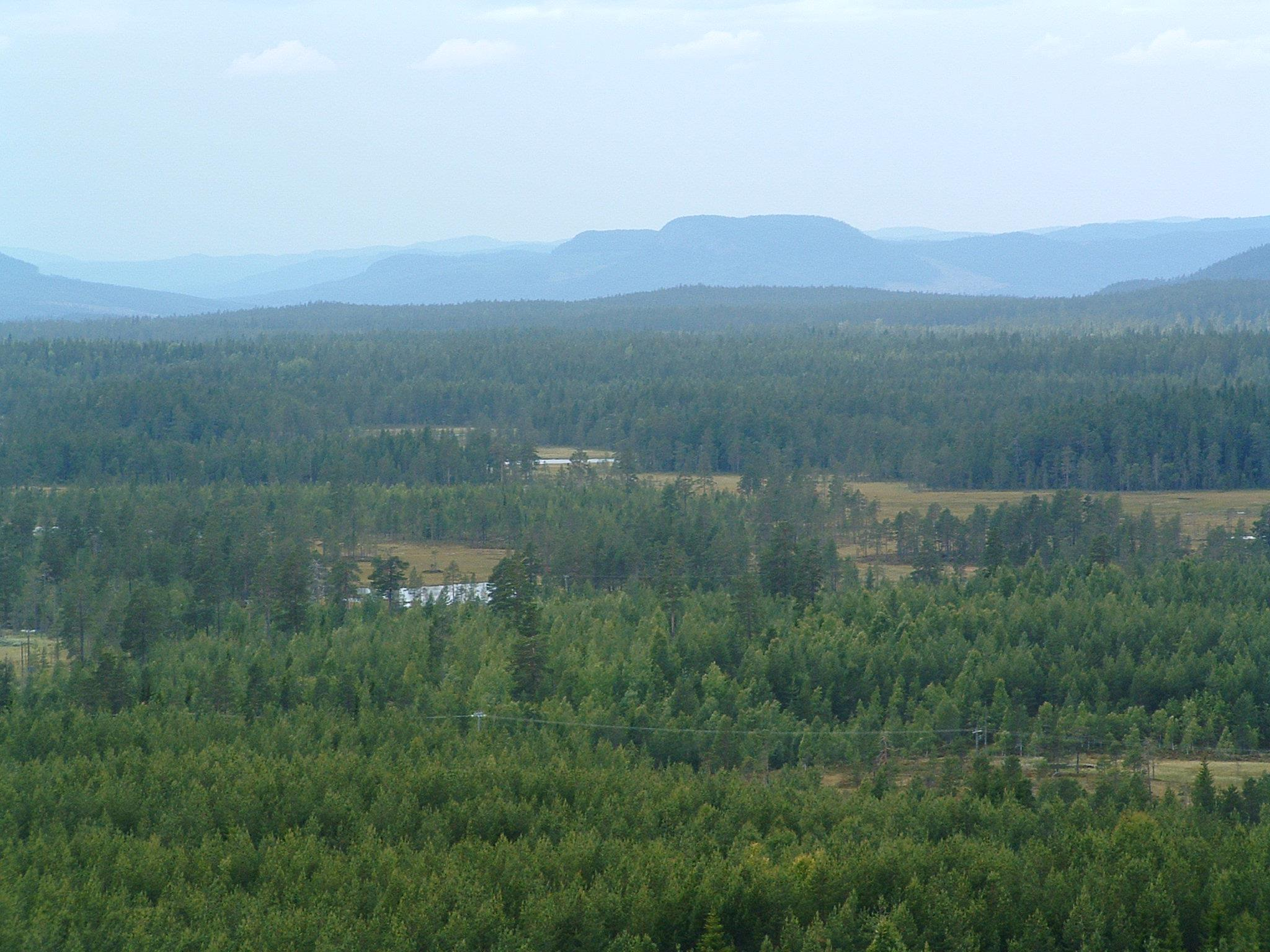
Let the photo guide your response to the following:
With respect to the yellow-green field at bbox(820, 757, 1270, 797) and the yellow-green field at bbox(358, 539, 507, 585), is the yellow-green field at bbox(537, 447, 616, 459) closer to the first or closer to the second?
the yellow-green field at bbox(358, 539, 507, 585)

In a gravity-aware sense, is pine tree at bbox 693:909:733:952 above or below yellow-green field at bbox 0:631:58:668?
above

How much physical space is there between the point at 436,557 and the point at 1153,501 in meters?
55.6

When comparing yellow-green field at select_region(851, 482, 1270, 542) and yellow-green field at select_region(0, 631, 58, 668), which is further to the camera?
yellow-green field at select_region(851, 482, 1270, 542)

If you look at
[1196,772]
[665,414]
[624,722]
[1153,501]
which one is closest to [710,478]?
[665,414]

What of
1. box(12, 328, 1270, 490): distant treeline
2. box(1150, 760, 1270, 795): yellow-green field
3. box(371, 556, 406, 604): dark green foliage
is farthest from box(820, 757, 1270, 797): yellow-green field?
box(12, 328, 1270, 490): distant treeline

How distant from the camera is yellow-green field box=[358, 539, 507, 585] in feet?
279

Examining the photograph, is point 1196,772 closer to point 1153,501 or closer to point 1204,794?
point 1204,794

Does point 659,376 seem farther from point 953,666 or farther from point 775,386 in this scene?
point 953,666

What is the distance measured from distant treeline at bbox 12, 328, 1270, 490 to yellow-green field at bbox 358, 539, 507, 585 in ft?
71.9

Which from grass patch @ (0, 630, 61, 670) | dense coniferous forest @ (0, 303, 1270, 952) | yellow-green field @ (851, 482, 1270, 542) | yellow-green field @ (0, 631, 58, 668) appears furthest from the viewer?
yellow-green field @ (851, 482, 1270, 542)

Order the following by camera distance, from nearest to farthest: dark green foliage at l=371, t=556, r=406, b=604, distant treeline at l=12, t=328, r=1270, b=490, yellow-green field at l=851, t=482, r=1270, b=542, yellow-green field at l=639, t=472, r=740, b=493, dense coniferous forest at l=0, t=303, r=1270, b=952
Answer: dense coniferous forest at l=0, t=303, r=1270, b=952 → dark green foliage at l=371, t=556, r=406, b=604 → yellow-green field at l=851, t=482, r=1270, b=542 → distant treeline at l=12, t=328, r=1270, b=490 → yellow-green field at l=639, t=472, r=740, b=493

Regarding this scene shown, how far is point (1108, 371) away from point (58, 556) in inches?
5284

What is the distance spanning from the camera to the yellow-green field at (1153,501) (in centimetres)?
10362

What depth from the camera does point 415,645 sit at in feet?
185
